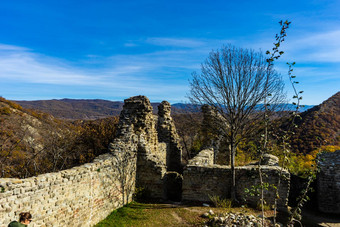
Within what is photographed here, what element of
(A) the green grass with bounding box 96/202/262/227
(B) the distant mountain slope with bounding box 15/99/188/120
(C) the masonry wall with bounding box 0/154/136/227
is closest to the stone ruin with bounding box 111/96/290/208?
(A) the green grass with bounding box 96/202/262/227

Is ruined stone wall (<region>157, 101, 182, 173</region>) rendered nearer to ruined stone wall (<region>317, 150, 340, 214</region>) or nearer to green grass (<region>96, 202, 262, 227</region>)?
green grass (<region>96, 202, 262, 227</region>)

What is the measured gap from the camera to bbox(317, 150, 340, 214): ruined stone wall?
1284 cm

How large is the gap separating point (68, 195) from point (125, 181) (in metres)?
3.91

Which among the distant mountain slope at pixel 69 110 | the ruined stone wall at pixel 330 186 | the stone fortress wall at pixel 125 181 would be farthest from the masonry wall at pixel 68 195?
the distant mountain slope at pixel 69 110

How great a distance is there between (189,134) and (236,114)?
17.4 m

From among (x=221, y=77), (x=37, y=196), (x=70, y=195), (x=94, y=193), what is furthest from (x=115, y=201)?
(x=221, y=77)

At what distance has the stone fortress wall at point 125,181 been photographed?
19.9 feet

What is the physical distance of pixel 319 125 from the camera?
3194cm

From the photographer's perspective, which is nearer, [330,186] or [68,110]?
[330,186]

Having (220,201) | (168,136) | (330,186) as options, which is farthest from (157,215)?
(330,186)

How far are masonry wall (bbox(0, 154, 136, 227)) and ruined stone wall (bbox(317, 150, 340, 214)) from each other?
36.2 ft

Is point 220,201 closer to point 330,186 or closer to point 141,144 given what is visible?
point 141,144

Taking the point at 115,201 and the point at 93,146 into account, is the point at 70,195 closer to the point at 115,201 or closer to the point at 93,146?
the point at 115,201

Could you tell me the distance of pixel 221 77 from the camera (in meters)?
11.5
